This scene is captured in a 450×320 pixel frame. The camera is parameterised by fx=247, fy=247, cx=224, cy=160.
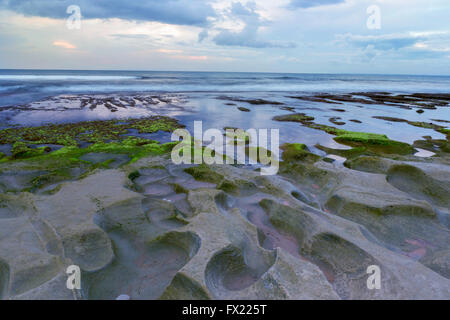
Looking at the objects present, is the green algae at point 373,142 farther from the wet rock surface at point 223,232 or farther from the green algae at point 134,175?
the green algae at point 134,175

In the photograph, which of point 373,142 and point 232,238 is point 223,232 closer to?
point 232,238

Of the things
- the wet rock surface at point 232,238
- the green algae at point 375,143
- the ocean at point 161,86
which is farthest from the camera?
the ocean at point 161,86

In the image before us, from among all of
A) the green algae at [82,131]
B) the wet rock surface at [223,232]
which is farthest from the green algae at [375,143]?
the green algae at [82,131]

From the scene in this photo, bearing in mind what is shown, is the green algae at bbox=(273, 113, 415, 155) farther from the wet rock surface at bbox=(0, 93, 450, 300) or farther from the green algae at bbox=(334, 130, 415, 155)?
the wet rock surface at bbox=(0, 93, 450, 300)

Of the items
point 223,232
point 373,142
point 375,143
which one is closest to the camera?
point 223,232

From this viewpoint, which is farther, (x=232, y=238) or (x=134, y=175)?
(x=134, y=175)

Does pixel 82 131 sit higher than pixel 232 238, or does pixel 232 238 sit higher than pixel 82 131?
Answer: pixel 82 131

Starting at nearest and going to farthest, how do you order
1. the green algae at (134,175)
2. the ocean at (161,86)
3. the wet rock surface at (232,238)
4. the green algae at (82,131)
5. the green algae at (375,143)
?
the wet rock surface at (232,238), the green algae at (134,175), the green algae at (375,143), the green algae at (82,131), the ocean at (161,86)

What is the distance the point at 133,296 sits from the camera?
3.80m

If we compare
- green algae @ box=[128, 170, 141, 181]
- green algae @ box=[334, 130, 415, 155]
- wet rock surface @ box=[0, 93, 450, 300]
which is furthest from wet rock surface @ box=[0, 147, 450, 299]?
green algae @ box=[334, 130, 415, 155]

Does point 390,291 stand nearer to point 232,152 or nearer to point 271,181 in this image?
point 271,181

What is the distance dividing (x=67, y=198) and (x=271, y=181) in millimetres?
5483

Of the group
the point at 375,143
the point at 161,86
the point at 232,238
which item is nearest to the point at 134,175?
the point at 232,238

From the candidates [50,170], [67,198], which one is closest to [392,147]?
[67,198]
